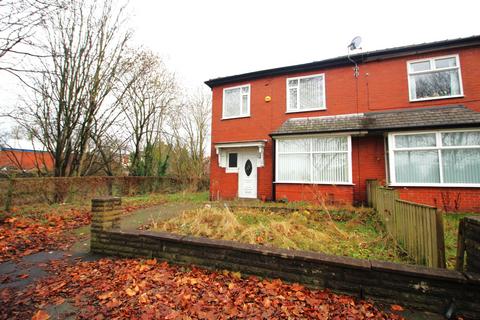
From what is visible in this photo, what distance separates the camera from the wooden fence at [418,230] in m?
2.86

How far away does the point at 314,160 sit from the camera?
9.02m

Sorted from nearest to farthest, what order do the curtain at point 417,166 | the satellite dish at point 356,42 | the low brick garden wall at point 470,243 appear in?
the low brick garden wall at point 470,243
the curtain at point 417,166
the satellite dish at point 356,42

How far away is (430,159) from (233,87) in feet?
29.4

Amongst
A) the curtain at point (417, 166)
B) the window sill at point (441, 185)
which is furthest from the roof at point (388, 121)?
the window sill at point (441, 185)

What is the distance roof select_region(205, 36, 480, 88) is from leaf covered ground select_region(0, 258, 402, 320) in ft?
31.6

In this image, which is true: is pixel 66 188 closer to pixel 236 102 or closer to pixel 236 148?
pixel 236 148

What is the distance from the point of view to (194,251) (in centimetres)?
360

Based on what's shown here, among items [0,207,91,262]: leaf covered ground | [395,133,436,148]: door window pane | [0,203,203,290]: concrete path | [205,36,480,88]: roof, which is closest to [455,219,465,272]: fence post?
[0,203,203,290]: concrete path

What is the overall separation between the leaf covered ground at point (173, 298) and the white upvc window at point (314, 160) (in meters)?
6.48

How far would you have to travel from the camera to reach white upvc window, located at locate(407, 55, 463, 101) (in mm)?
8344

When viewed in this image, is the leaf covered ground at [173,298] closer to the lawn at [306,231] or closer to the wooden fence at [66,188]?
the lawn at [306,231]

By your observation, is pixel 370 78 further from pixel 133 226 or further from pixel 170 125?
pixel 170 125

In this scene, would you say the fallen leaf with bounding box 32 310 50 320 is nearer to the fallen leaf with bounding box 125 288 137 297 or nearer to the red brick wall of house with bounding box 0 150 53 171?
the fallen leaf with bounding box 125 288 137 297

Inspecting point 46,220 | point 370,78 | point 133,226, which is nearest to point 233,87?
point 370,78
